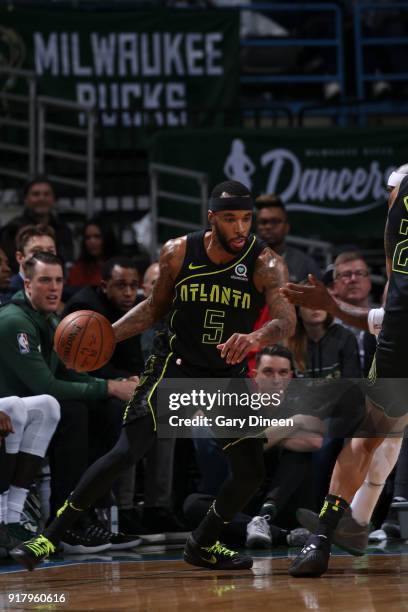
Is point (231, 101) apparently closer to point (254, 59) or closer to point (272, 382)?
point (254, 59)

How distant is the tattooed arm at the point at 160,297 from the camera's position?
21.8 ft

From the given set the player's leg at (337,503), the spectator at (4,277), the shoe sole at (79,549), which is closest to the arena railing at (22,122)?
the spectator at (4,277)

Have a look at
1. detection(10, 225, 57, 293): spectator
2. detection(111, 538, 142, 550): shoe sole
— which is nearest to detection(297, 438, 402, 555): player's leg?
detection(111, 538, 142, 550): shoe sole

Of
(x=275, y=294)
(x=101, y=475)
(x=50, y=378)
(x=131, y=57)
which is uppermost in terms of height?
(x=131, y=57)

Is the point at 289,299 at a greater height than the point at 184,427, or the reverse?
the point at 289,299

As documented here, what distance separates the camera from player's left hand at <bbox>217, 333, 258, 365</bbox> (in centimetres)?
590

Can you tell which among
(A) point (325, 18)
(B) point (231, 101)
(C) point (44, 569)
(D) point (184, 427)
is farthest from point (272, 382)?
(A) point (325, 18)

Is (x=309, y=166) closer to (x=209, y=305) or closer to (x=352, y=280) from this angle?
(x=352, y=280)

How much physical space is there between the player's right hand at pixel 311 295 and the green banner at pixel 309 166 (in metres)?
5.90

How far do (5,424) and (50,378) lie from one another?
0.55 m

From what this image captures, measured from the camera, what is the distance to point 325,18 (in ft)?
48.3

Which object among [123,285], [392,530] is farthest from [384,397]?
[123,285]

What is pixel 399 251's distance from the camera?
19.7ft

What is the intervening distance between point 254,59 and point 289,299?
30.0ft
